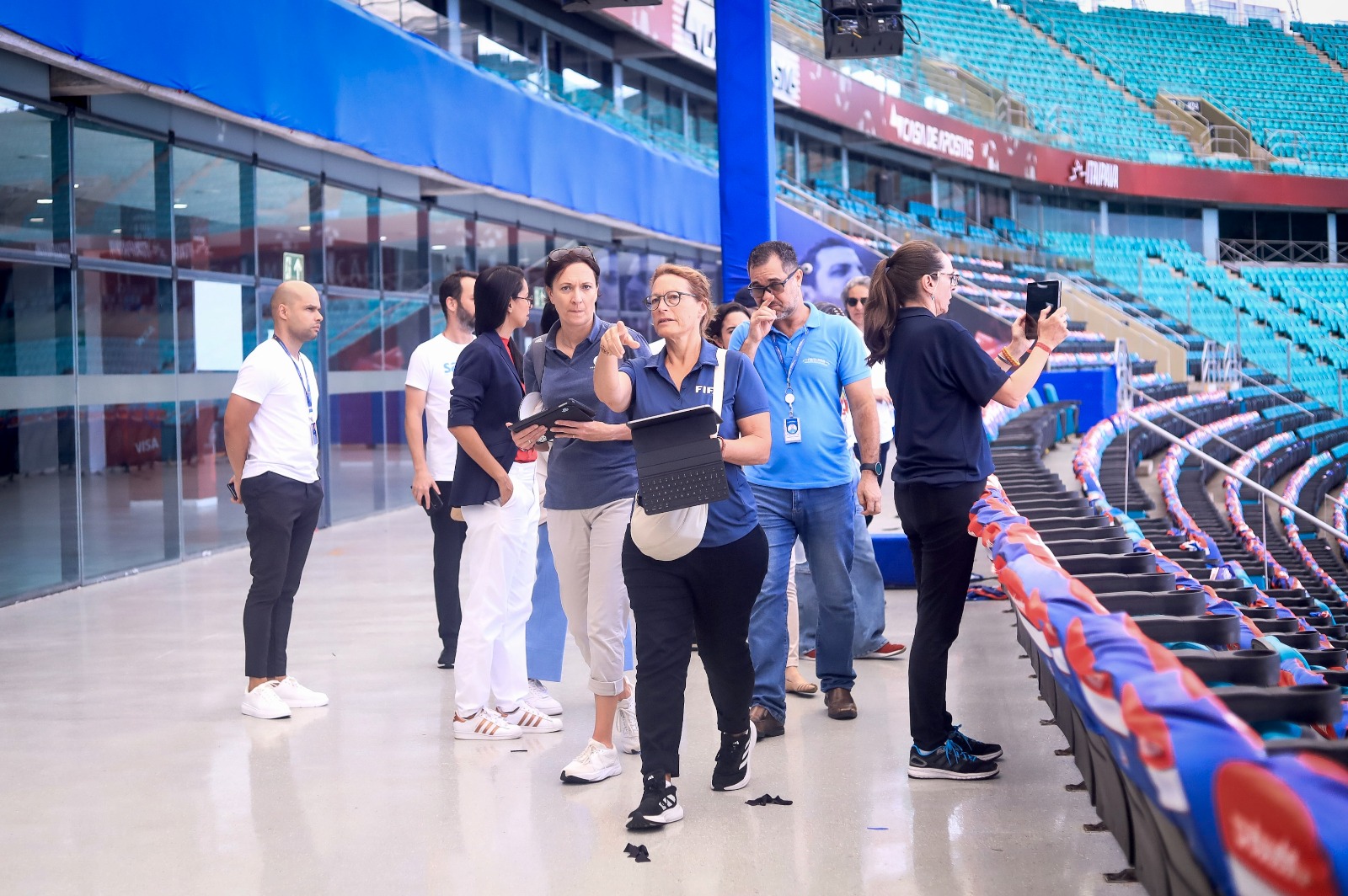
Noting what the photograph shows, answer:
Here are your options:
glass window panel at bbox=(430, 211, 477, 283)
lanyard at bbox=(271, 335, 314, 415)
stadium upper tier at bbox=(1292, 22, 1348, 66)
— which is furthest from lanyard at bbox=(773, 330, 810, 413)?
stadium upper tier at bbox=(1292, 22, 1348, 66)

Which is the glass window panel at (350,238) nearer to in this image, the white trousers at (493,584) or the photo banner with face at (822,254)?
the photo banner with face at (822,254)

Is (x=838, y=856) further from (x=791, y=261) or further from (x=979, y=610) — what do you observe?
(x=979, y=610)

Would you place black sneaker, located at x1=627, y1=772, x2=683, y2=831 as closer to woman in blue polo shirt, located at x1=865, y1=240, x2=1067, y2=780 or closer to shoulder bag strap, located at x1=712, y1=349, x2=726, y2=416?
woman in blue polo shirt, located at x1=865, y1=240, x2=1067, y2=780

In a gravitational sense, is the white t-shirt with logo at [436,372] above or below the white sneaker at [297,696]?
above

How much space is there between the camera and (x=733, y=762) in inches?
143

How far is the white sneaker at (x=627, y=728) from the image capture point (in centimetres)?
409

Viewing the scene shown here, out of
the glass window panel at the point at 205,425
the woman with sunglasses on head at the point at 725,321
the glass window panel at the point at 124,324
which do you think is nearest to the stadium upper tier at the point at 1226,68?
the glass window panel at the point at 205,425

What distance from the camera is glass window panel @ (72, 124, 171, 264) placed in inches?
294

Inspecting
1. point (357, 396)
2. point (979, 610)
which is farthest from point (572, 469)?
point (357, 396)

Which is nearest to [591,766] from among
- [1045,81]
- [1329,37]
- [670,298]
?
[670,298]

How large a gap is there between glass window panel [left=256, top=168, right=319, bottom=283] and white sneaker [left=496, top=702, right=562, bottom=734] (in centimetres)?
595

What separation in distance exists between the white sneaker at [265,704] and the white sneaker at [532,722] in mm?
826

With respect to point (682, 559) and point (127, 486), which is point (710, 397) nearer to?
point (682, 559)

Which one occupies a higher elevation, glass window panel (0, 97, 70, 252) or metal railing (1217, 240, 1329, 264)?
metal railing (1217, 240, 1329, 264)
